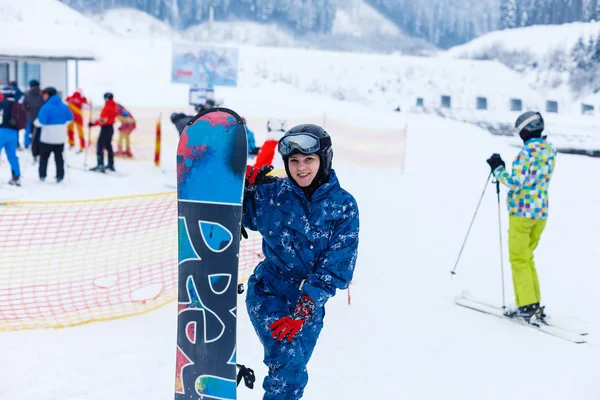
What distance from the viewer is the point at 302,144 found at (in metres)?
2.76

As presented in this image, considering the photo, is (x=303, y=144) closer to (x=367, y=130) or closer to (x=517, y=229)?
(x=517, y=229)

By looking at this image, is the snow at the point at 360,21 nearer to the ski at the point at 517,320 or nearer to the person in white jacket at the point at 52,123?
the person in white jacket at the point at 52,123

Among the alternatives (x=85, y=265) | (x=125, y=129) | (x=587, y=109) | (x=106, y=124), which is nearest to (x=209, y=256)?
(x=85, y=265)

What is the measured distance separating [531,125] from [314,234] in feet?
10.3

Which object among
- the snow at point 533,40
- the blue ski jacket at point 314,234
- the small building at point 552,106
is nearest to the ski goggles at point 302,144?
the blue ski jacket at point 314,234

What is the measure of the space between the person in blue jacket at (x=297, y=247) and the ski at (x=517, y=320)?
311cm

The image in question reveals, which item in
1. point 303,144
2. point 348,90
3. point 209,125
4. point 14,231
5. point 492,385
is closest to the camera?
point 303,144

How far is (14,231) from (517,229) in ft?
17.7

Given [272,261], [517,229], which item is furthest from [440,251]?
[272,261]

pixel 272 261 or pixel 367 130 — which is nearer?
pixel 272 261

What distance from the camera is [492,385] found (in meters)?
4.30

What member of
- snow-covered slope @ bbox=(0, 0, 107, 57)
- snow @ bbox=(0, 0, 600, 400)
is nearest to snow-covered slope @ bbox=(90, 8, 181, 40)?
snow-covered slope @ bbox=(0, 0, 107, 57)

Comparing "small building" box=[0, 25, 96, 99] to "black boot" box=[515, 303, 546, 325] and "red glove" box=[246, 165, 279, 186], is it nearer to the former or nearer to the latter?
"black boot" box=[515, 303, 546, 325]

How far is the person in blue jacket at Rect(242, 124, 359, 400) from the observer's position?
2.76 meters
